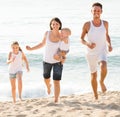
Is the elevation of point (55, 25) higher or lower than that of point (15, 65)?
higher

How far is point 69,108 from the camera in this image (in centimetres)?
791

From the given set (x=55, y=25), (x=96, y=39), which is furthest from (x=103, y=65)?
(x=55, y=25)

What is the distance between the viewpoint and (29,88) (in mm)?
15367

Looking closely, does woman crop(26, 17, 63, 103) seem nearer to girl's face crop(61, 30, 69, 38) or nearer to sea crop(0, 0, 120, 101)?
girl's face crop(61, 30, 69, 38)

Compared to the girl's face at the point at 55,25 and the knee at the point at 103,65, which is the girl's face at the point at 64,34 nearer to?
the girl's face at the point at 55,25

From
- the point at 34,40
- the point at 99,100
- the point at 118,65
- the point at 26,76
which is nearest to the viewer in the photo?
the point at 99,100

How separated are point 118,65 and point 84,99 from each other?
11.9 m

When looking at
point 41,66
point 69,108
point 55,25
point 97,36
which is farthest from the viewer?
point 41,66

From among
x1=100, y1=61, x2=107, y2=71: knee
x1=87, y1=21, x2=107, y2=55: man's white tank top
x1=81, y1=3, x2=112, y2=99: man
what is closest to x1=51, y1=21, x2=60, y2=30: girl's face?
x1=81, y1=3, x2=112, y2=99: man

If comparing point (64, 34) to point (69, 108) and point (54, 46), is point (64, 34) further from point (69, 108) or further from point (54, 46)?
point (69, 108)

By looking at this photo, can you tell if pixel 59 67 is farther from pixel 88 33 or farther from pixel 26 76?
pixel 26 76

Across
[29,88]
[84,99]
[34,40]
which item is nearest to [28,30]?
[34,40]

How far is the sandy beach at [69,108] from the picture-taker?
24.6 ft

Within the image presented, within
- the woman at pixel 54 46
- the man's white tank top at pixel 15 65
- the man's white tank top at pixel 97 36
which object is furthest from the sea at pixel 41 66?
the man's white tank top at pixel 97 36
